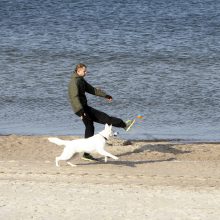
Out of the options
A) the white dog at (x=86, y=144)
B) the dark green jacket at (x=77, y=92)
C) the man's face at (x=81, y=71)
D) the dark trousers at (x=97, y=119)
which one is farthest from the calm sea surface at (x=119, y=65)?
the white dog at (x=86, y=144)

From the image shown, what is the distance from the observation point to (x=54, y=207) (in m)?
11.2

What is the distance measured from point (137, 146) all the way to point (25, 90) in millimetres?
7251

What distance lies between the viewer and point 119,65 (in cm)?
2692

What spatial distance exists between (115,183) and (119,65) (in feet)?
47.1

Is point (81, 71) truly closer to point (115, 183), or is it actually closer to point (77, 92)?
point (77, 92)

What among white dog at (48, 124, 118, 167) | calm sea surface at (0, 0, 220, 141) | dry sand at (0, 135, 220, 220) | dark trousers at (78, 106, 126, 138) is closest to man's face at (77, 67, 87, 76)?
dark trousers at (78, 106, 126, 138)

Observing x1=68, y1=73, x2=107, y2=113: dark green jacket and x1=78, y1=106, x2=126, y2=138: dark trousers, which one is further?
x1=78, y1=106, x2=126, y2=138: dark trousers

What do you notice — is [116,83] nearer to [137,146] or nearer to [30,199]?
[137,146]

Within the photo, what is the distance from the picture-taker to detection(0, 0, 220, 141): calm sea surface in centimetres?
1956

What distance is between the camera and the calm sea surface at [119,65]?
1956cm

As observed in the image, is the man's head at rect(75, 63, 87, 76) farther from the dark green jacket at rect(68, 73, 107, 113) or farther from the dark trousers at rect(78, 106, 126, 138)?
the dark trousers at rect(78, 106, 126, 138)

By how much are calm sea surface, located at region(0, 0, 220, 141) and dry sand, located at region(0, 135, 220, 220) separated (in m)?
2.29

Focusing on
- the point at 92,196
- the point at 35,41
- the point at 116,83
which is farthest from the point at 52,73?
the point at 92,196

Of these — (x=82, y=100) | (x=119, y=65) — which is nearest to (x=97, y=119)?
(x=82, y=100)
